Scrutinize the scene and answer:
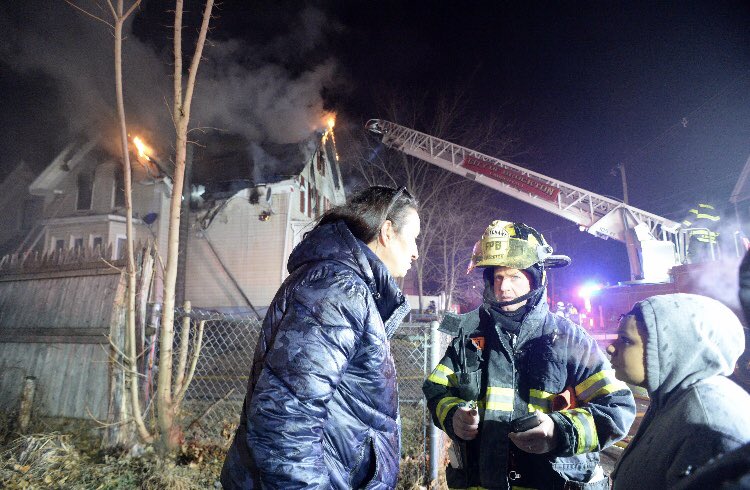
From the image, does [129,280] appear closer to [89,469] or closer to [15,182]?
[89,469]

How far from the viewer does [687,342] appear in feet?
5.07

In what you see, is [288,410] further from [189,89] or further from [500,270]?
[189,89]

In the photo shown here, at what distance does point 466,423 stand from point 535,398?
446mm

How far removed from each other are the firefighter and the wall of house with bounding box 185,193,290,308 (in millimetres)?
14748

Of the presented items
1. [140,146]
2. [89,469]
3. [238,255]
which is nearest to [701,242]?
[89,469]

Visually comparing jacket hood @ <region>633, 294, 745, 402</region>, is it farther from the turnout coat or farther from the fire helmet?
the fire helmet

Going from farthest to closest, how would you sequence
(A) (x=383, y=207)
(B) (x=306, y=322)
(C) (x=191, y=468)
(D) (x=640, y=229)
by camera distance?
(D) (x=640, y=229) → (C) (x=191, y=468) → (A) (x=383, y=207) → (B) (x=306, y=322)

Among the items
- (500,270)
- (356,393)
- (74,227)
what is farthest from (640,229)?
(74,227)

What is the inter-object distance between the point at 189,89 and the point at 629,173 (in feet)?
83.8

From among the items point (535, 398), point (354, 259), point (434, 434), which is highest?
point (354, 259)

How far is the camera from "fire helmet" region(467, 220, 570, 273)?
2.69 metres

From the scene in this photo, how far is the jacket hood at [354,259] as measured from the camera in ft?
5.32

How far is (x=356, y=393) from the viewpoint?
1529mm

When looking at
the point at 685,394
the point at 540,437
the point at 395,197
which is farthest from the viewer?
the point at 395,197
